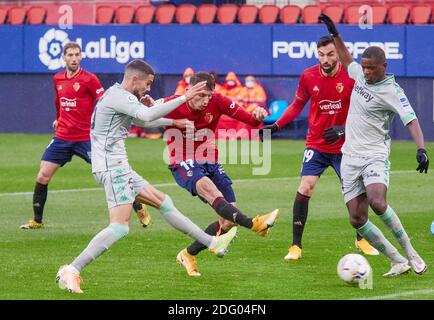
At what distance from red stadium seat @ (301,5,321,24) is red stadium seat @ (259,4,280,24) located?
753 millimetres

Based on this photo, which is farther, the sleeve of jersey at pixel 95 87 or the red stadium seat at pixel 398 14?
the red stadium seat at pixel 398 14

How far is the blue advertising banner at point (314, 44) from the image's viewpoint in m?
26.5

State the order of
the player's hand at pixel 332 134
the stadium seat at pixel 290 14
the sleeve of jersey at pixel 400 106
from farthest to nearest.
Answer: the stadium seat at pixel 290 14 → the player's hand at pixel 332 134 → the sleeve of jersey at pixel 400 106

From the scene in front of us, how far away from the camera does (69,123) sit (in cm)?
1495

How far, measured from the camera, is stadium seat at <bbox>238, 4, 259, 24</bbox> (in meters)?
28.8

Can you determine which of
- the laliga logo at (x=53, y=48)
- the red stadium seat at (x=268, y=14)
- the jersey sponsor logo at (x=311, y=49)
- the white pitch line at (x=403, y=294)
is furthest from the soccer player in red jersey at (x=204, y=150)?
the laliga logo at (x=53, y=48)

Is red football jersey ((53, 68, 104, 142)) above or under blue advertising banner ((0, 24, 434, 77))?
above

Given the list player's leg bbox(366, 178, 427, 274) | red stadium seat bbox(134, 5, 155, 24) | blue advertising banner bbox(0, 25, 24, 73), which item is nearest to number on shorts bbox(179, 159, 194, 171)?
player's leg bbox(366, 178, 427, 274)

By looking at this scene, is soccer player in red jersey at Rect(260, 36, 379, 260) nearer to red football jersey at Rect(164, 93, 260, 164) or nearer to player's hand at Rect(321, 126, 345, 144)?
player's hand at Rect(321, 126, 345, 144)

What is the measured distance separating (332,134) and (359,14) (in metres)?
16.3

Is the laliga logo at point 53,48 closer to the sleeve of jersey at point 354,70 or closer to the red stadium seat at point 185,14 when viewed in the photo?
the red stadium seat at point 185,14

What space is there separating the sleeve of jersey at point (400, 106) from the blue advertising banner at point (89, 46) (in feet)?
62.4

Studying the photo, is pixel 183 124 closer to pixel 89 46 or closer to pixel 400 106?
pixel 400 106
